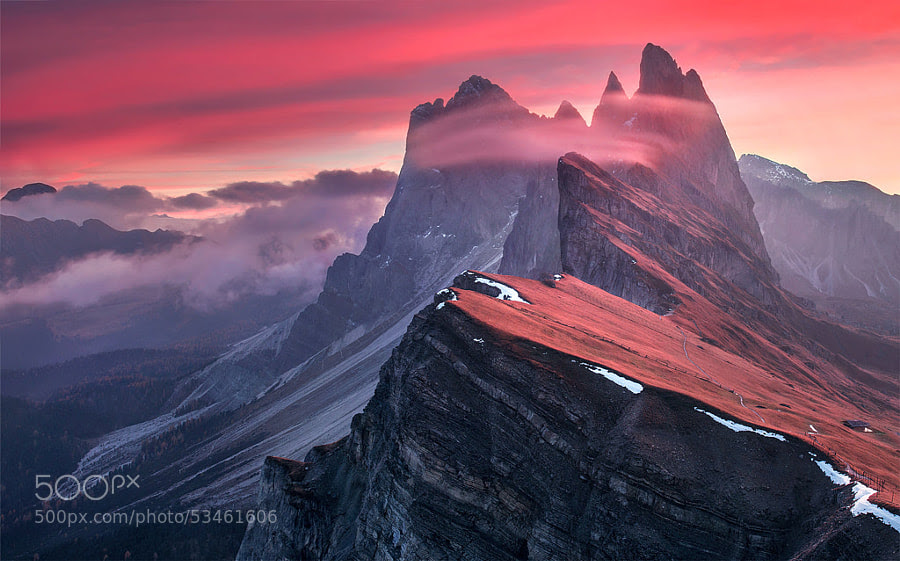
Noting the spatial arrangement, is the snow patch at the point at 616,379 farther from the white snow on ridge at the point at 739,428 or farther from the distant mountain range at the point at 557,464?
the white snow on ridge at the point at 739,428

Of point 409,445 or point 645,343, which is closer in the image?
point 409,445

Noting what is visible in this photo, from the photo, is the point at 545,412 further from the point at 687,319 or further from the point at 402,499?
→ the point at 687,319

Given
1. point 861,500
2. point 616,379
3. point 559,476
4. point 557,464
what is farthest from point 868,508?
point 616,379

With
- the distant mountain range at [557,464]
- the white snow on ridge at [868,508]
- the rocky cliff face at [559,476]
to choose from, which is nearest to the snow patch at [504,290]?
the distant mountain range at [557,464]

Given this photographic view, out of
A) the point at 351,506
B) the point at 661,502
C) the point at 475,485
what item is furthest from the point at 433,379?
the point at 661,502

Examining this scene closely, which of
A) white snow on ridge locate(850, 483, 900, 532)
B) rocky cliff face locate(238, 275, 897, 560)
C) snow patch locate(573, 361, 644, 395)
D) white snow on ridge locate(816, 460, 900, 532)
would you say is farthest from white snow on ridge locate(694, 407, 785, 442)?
white snow on ridge locate(850, 483, 900, 532)

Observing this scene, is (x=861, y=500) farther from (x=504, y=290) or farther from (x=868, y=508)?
(x=504, y=290)
